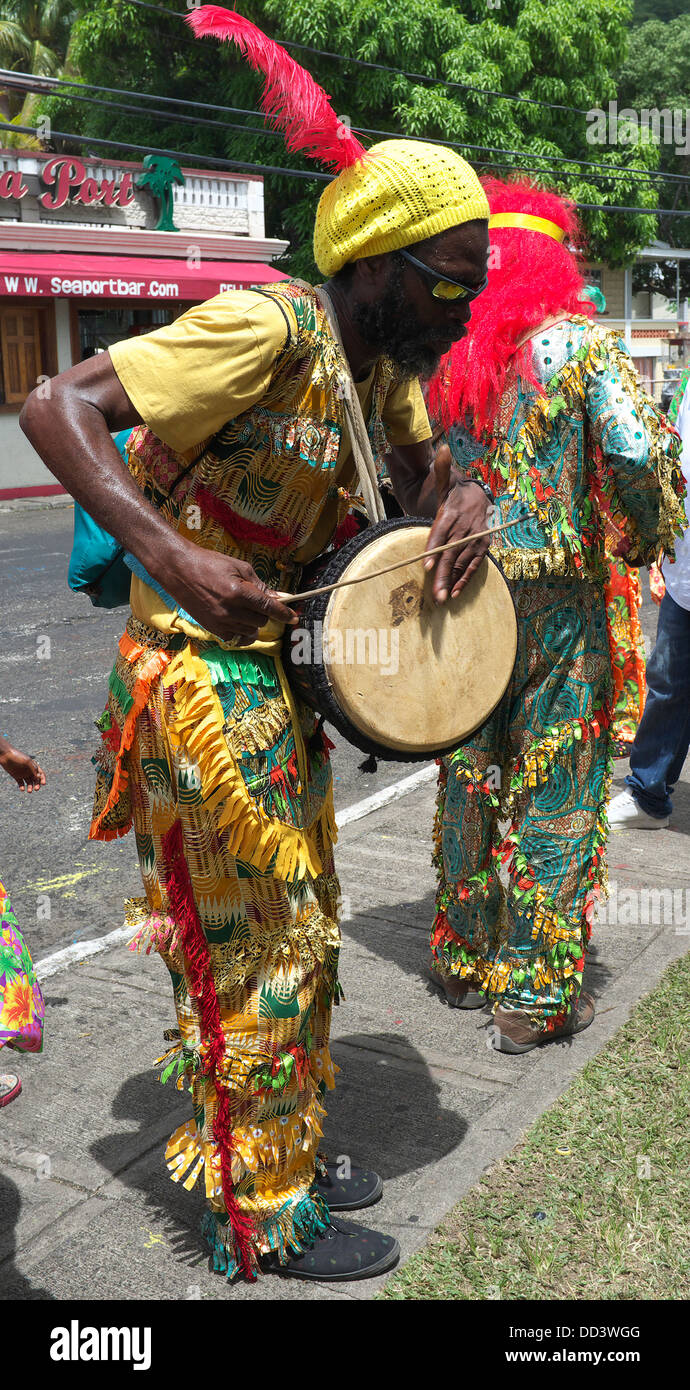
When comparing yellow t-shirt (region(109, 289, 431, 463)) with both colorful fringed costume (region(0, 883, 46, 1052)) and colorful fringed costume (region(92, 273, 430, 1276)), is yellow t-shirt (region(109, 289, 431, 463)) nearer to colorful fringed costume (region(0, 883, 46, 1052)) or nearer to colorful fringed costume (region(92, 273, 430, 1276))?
colorful fringed costume (region(92, 273, 430, 1276))

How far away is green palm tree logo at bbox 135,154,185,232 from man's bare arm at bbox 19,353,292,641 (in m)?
19.1

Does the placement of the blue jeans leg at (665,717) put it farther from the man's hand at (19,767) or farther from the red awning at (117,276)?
the red awning at (117,276)

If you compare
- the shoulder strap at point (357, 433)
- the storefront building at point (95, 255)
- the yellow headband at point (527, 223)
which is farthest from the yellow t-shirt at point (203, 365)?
the storefront building at point (95, 255)

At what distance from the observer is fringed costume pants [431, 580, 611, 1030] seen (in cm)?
318

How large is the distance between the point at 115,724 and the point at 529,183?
6.78ft

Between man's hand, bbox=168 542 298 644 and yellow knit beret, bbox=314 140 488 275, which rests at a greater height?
yellow knit beret, bbox=314 140 488 275

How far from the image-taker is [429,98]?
20.9 meters

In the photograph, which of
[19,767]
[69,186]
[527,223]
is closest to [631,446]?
[527,223]

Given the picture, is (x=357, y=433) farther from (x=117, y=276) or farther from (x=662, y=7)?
(x=662, y=7)

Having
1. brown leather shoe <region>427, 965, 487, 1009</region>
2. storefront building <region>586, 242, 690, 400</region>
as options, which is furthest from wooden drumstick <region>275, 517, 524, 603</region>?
storefront building <region>586, 242, 690, 400</region>

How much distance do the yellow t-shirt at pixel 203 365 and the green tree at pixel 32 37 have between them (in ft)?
103
